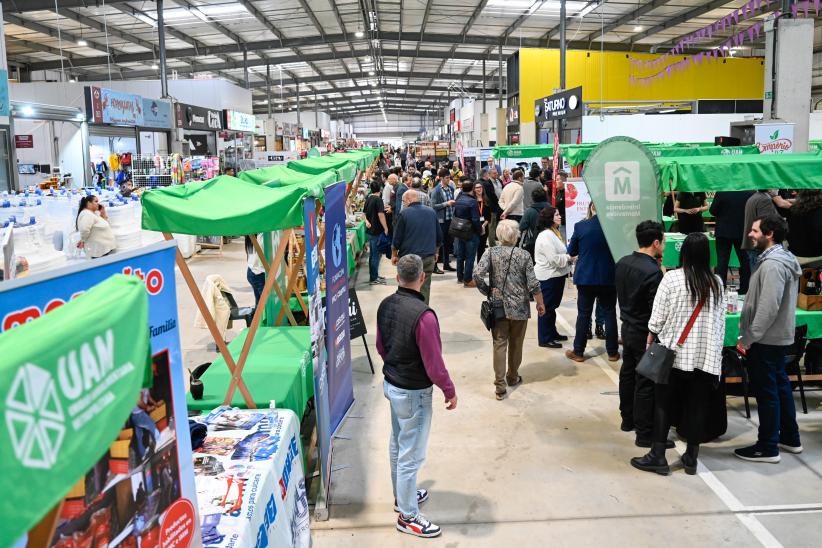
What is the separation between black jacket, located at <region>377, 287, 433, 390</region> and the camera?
12.7ft

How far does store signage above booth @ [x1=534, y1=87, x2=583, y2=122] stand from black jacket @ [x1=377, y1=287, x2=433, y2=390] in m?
9.65

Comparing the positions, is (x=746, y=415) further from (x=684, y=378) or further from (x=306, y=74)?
(x=306, y=74)

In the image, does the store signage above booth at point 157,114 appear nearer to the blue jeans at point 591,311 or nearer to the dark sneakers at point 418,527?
the blue jeans at point 591,311

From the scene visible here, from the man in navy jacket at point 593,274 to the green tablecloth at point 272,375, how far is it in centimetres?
278

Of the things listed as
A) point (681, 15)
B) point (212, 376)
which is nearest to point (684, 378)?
point (212, 376)

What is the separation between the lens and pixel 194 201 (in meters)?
4.54

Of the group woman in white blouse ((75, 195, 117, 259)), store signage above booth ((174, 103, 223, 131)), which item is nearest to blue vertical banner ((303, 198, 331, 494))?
woman in white blouse ((75, 195, 117, 259))

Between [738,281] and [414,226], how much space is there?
12.8 ft

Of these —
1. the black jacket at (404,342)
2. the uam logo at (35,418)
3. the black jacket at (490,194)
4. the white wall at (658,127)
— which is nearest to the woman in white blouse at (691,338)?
the black jacket at (404,342)

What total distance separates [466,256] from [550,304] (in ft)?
11.3

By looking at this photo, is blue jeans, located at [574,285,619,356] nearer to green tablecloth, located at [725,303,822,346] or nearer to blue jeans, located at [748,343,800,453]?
green tablecloth, located at [725,303,822,346]

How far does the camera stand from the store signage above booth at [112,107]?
571 inches

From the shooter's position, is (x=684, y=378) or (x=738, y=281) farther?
(x=738, y=281)

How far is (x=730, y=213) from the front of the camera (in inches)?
320
